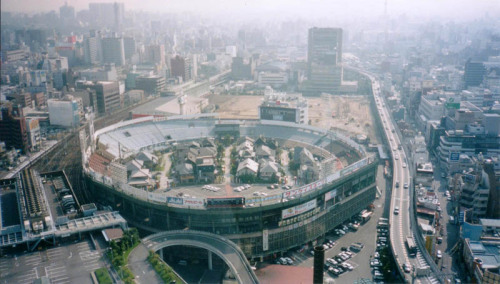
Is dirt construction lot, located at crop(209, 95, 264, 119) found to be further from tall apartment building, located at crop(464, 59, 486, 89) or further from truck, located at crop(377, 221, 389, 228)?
truck, located at crop(377, 221, 389, 228)

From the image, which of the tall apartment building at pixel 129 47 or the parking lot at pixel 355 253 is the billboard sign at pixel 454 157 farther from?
the tall apartment building at pixel 129 47

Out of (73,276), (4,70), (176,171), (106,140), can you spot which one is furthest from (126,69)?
(73,276)

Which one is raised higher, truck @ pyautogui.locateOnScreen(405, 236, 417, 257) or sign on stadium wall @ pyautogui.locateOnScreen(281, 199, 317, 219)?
sign on stadium wall @ pyautogui.locateOnScreen(281, 199, 317, 219)

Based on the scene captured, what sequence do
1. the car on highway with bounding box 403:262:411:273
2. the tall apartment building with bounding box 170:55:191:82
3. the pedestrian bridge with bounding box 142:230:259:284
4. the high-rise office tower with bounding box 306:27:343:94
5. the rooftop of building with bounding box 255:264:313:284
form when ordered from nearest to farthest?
the pedestrian bridge with bounding box 142:230:259:284 < the car on highway with bounding box 403:262:411:273 < the rooftop of building with bounding box 255:264:313:284 < the high-rise office tower with bounding box 306:27:343:94 < the tall apartment building with bounding box 170:55:191:82

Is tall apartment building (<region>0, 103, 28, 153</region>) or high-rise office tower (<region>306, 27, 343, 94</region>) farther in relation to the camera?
high-rise office tower (<region>306, 27, 343, 94</region>)

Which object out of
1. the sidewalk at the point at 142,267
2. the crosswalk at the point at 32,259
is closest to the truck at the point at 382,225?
the sidewalk at the point at 142,267

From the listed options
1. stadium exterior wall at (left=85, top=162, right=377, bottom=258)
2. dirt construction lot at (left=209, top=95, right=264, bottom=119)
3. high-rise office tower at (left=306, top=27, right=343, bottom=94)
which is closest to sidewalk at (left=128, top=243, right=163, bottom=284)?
stadium exterior wall at (left=85, top=162, right=377, bottom=258)

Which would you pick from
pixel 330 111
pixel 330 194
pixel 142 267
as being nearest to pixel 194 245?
pixel 142 267
